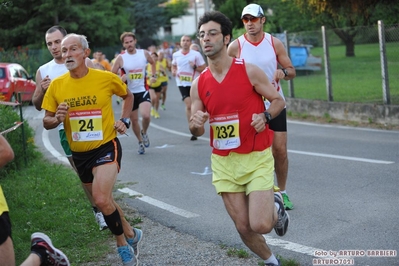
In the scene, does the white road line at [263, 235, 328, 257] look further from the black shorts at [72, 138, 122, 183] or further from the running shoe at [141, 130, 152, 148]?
the running shoe at [141, 130, 152, 148]

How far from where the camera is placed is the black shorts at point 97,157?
6293mm

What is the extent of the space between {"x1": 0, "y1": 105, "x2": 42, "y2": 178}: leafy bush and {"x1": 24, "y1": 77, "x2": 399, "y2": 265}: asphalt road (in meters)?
0.94

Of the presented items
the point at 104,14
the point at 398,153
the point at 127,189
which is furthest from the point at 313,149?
the point at 104,14

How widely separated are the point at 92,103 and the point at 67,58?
1.50 feet

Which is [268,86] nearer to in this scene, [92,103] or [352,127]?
[92,103]

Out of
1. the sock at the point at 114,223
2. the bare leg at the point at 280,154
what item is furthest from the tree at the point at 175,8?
the sock at the point at 114,223

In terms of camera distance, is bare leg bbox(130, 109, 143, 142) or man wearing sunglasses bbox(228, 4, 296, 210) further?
bare leg bbox(130, 109, 143, 142)

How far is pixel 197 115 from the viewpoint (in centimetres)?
538

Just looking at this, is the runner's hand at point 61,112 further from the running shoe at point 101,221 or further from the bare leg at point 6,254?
the bare leg at point 6,254

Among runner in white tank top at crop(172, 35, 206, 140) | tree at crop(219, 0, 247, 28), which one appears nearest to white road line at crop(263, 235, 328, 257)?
runner in white tank top at crop(172, 35, 206, 140)

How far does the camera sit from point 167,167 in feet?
37.6

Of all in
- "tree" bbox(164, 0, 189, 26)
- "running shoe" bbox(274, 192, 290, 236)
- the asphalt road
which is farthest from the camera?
"tree" bbox(164, 0, 189, 26)

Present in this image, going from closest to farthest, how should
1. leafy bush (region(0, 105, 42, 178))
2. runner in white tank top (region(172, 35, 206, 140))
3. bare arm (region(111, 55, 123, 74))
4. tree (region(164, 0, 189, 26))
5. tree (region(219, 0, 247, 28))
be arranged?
1. leafy bush (region(0, 105, 42, 178))
2. bare arm (region(111, 55, 123, 74))
3. runner in white tank top (region(172, 35, 206, 140))
4. tree (region(219, 0, 247, 28))
5. tree (region(164, 0, 189, 26))

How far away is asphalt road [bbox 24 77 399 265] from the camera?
6.48 meters
